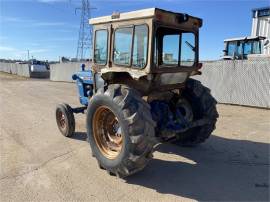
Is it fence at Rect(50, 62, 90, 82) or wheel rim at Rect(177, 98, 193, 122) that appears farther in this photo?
fence at Rect(50, 62, 90, 82)

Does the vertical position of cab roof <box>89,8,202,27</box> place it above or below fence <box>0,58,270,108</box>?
above

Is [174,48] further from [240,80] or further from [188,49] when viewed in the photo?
[240,80]

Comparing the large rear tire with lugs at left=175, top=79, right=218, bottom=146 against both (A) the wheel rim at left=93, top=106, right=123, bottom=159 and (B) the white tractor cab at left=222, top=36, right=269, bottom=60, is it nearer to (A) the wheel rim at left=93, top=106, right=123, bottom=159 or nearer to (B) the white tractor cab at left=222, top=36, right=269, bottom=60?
(A) the wheel rim at left=93, top=106, right=123, bottom=159

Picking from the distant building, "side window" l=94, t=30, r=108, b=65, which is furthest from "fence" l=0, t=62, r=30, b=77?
"side window" l=94, t=30, r=108, b=65

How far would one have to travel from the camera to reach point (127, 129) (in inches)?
153

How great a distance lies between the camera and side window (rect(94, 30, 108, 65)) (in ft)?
16.2

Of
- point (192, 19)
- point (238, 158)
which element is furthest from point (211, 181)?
point (192, 19)

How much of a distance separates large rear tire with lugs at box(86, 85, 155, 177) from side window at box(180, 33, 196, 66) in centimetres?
147

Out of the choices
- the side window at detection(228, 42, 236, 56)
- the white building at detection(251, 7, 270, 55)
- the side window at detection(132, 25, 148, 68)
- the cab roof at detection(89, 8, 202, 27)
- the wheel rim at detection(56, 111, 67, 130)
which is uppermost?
the white building at detection(251, 7, 270, 55)

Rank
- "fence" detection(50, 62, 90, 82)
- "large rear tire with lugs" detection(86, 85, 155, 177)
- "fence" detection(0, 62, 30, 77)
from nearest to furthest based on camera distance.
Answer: "large rear tire with lugs" detection(86, 85, 155, 177) < "fence" detection(50, 62, 90, 82) < "fence" detection(0, 62, 30, 77)

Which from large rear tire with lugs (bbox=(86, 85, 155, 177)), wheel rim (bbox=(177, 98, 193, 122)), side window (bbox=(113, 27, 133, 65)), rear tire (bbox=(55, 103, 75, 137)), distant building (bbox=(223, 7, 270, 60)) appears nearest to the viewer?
A: large rear tire with lugs (bbox=(86, 85, 155, 177))

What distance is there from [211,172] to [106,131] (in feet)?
5.95

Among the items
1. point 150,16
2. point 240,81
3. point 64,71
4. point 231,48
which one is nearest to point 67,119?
point 150,16

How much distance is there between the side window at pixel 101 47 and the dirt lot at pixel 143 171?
1.75m
